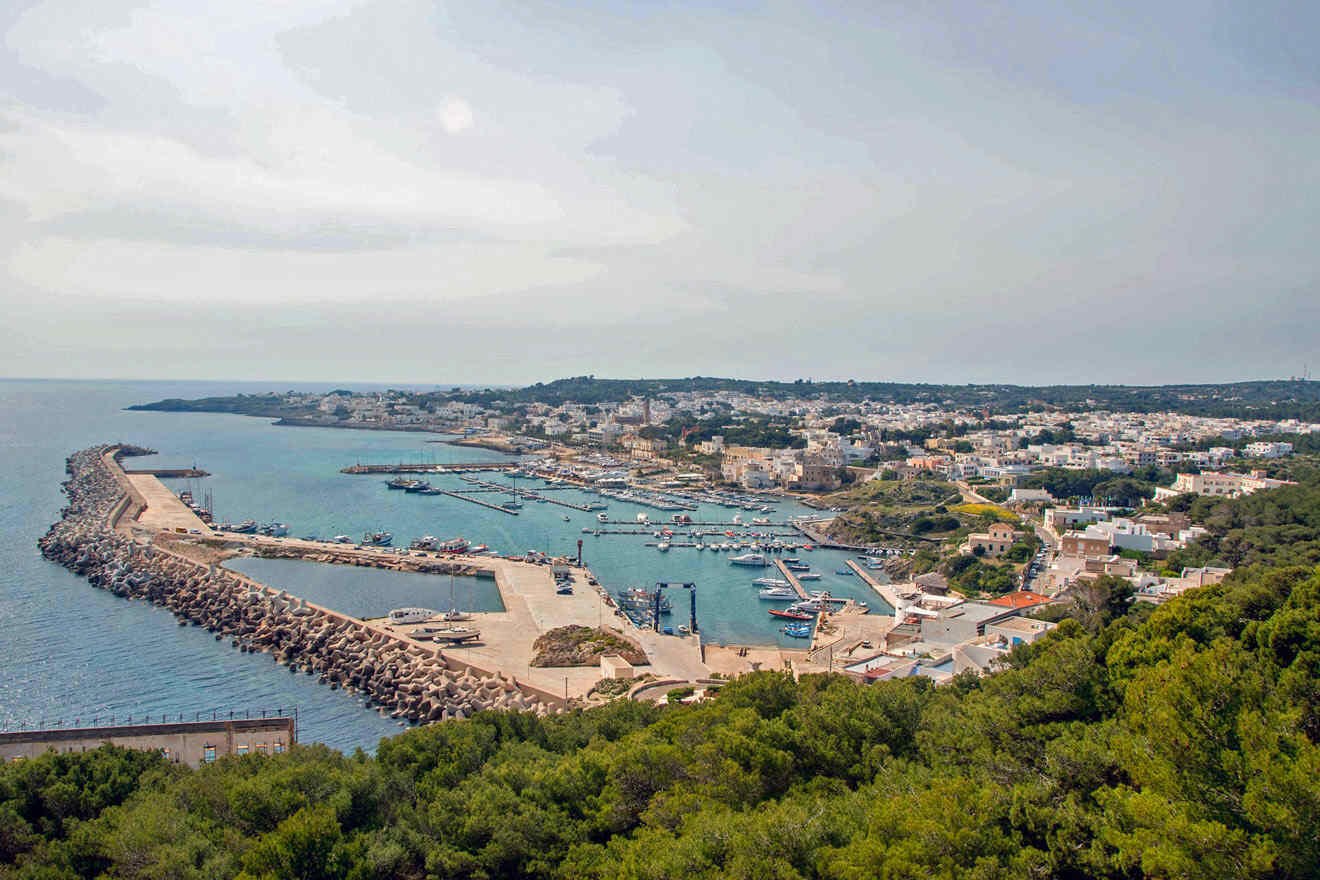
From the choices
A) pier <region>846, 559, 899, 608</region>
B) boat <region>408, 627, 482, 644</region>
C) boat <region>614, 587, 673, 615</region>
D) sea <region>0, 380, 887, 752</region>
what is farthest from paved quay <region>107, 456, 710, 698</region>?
pier <region>846, 559, 899, 608</region>

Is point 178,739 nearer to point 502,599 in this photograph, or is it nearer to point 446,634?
point 446,634

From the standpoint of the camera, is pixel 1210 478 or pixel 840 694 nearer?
pixel 840 694

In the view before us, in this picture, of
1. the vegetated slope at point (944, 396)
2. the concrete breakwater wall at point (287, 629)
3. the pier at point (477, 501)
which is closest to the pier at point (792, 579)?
the concrete breakwater wall at point (287, 629)

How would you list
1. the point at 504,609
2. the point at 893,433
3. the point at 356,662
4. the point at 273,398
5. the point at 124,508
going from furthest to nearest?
the point at 273,398 → the point at 893,433 → the point at 124,508 → the point at 504,609 → the point at 356,662

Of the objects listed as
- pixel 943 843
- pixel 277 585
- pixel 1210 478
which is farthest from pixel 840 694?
pixel 1210 478

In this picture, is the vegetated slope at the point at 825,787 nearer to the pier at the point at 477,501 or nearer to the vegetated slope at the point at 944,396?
the pier at the point at 477,501

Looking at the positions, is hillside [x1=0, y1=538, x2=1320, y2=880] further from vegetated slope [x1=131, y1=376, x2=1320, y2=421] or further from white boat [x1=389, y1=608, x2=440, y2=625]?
vegetated slope [x1=131, y1=376, x2=1320, y2=421]

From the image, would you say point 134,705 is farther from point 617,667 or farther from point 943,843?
point 943,843
